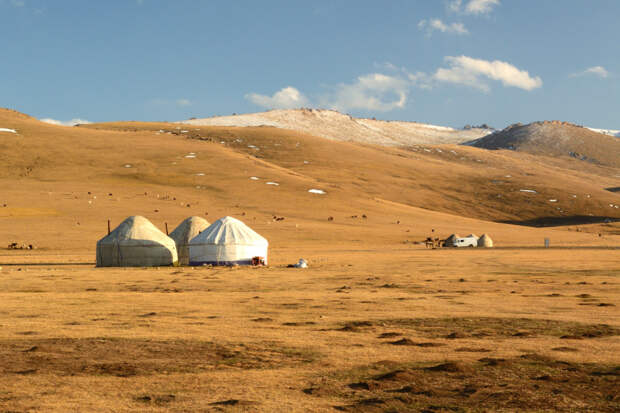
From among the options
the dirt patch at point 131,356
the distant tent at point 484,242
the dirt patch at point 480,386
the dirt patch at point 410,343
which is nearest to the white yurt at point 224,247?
the dirt patch at point 131,356

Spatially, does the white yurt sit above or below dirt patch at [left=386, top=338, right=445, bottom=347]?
above

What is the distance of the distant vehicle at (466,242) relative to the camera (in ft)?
230

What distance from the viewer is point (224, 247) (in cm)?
4406

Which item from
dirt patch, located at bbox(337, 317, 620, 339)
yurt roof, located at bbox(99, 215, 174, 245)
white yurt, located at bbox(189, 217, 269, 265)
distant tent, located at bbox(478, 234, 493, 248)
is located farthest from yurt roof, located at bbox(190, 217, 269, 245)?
distant tent, located at bbox(478, 234, 493, 248)

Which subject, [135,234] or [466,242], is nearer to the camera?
[135,234]

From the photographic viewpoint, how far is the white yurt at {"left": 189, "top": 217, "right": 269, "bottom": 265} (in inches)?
1736

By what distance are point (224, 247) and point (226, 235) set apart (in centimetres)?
78

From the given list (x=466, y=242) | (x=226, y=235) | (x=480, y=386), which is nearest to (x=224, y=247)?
(x=226, y=235)

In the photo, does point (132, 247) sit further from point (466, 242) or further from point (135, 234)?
point (466, 242)

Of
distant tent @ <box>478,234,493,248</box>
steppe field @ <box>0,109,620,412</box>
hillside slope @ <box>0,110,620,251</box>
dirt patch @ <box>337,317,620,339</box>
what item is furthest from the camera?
hillside slope @ <box>0,110,620,251</box>

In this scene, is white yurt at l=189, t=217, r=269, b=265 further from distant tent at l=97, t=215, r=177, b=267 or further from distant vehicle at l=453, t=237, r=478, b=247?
distant vehicle at l=453, t=237, r=478, b=247

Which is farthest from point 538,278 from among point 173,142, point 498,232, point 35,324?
point 173,142

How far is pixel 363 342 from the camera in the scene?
45.7ft

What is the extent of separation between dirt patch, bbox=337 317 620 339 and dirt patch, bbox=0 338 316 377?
12.1ft
